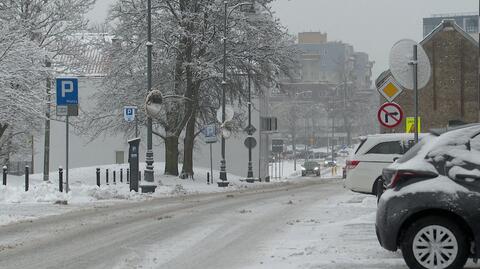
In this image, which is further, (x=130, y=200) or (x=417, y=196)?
(x=130, y=200)

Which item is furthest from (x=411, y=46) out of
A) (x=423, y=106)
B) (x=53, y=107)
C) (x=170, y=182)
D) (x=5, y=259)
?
(x=423, y=106)

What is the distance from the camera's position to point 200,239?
1125cm

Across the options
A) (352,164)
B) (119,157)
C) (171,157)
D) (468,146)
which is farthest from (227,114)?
(119,157)

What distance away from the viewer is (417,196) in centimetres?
762

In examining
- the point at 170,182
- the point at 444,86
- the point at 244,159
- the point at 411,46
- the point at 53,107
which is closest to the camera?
the point at 411,46

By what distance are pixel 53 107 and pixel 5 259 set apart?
2657 centimetres

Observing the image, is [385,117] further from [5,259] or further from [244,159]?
[244,159]

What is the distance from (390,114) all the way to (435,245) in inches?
340

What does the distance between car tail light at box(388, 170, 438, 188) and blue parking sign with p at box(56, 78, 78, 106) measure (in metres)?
13.7

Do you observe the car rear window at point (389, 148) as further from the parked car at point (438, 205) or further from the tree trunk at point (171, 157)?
the tree trunk at point (171, 157)

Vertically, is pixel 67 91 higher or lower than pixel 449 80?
lower

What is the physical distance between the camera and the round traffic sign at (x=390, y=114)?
1593 centimetres

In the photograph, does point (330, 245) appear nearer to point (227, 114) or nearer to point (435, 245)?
point (435, 245)

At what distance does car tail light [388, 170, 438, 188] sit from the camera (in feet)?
25.2
